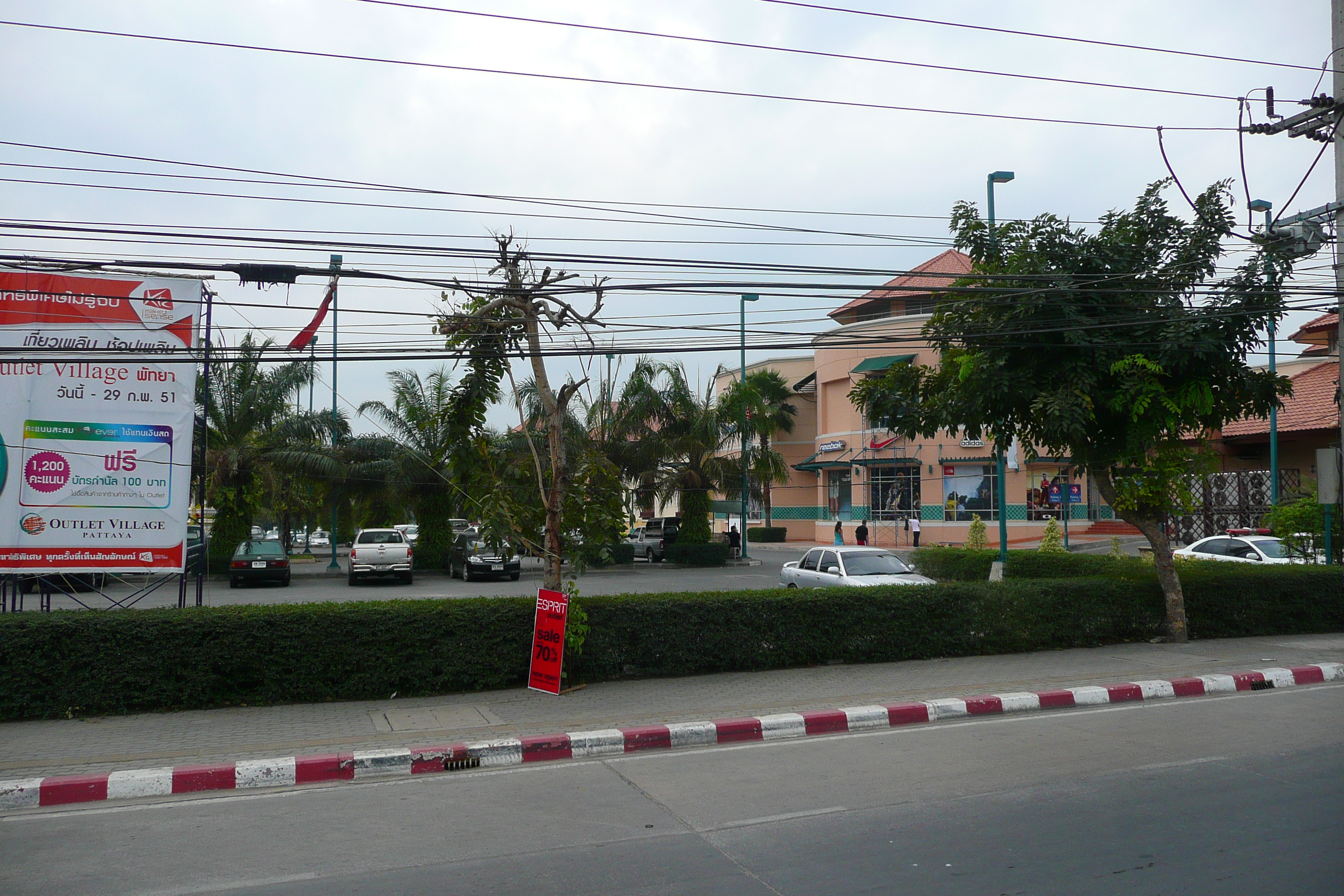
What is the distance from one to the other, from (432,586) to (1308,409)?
28.7m

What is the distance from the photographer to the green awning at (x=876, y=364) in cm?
4022

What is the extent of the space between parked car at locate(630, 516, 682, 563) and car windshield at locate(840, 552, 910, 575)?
20.9 metres

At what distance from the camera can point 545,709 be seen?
954 centimetres

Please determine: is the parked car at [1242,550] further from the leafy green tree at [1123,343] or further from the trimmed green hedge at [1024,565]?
the leafy green tree at [1123,343]

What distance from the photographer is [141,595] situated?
36.9ft

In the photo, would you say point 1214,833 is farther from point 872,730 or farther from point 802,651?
point 802,651

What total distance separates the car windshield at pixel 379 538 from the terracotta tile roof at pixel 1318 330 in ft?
92.8

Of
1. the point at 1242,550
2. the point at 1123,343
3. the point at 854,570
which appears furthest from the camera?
the point at 1242,550

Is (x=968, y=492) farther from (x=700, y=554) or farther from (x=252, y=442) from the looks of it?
(x=252, y=442)

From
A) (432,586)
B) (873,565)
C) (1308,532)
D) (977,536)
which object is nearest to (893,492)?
(977,536)

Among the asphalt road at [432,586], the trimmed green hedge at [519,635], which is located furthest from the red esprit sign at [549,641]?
the asphalt road at [432,586]

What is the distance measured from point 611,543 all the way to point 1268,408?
988 centimetres

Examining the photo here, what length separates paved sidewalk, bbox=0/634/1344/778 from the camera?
7.98 m

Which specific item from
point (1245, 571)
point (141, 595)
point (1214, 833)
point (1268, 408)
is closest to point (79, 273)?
point (141, 595)
